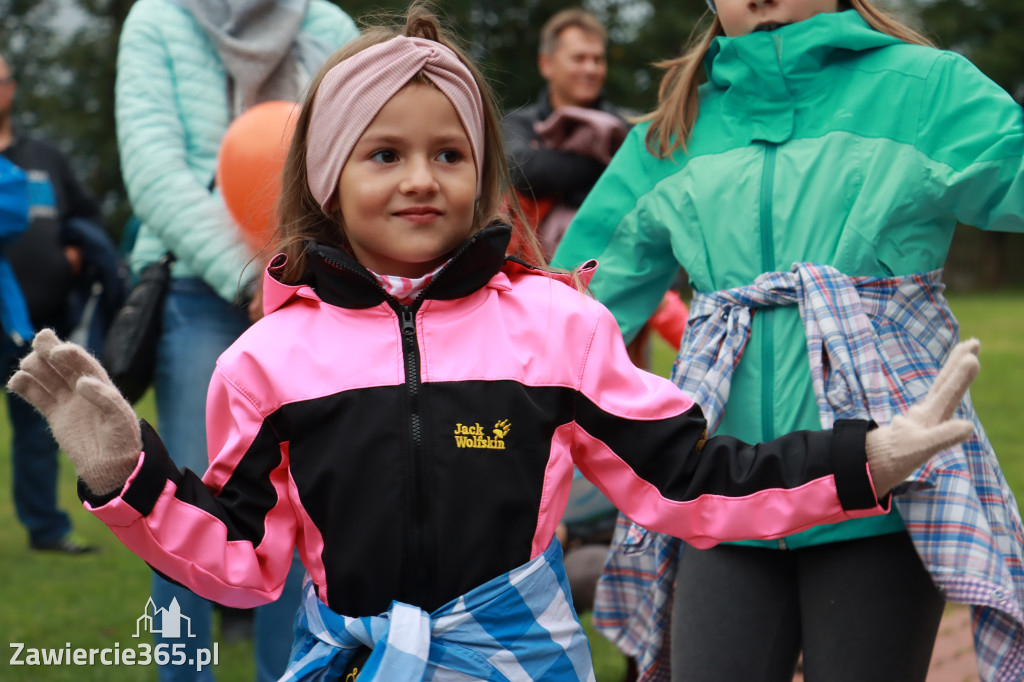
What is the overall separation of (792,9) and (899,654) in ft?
4.60

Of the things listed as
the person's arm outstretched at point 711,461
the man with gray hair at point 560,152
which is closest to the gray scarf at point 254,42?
the man with gray hair at point 560,152

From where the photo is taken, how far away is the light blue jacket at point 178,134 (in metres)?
3.25

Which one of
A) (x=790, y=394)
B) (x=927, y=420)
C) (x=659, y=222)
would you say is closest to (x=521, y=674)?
(x=927, y=420)

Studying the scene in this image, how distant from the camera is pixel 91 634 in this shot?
4926 mm

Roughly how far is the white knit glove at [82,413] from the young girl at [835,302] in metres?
1.26

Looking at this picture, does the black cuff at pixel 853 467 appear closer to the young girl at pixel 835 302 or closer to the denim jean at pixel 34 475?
the young girl at pixel 835 302

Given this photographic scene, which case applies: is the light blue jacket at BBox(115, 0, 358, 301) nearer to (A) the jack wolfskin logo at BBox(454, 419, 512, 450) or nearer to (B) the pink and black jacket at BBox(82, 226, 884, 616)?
(B) the pink and black jacket at BBox(82, 226, 884, 616)

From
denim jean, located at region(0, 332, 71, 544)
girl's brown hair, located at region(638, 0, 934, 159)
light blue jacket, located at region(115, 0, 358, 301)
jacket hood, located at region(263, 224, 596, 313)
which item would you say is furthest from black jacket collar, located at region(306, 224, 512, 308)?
denim jean, located at region(0, 332, 71, 544)

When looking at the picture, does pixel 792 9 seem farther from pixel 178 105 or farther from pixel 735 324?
pixel 178 105

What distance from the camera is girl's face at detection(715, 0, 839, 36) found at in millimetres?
2609

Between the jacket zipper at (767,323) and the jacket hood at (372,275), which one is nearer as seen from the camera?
the jacket hood at (372,275)

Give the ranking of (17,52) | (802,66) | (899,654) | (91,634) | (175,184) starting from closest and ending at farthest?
1. (899,654)
2. (802,66)
3. (175,184)
4. (91,634)
5. (17,52)

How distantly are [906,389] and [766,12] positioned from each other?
89 centimetres

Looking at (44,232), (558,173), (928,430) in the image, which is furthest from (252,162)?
(44,232)
